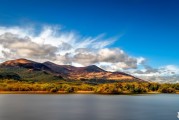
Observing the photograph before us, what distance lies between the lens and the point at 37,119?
66062mm

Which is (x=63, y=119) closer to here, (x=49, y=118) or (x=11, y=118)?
(x=49, y=118)

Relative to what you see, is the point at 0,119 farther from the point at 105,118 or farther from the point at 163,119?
the point at 163,119

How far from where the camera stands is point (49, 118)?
6819 centimetres

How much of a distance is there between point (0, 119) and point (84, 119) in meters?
17.8

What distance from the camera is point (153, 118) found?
232 feet

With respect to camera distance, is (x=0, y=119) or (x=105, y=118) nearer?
(x=0, y=119)

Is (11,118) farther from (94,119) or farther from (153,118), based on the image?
(153,118)

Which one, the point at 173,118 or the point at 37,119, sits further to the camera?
the point at 173,118

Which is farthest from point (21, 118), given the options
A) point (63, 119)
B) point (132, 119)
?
point (132, 119)

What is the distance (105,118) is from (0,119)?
75.2 ft

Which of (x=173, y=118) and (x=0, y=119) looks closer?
(x=0, y=119)

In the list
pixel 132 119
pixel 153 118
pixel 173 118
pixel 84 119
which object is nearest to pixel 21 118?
pixel 84 119

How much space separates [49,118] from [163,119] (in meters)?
25.3

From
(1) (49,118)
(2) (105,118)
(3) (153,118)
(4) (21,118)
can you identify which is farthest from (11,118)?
(3) (153,118)
